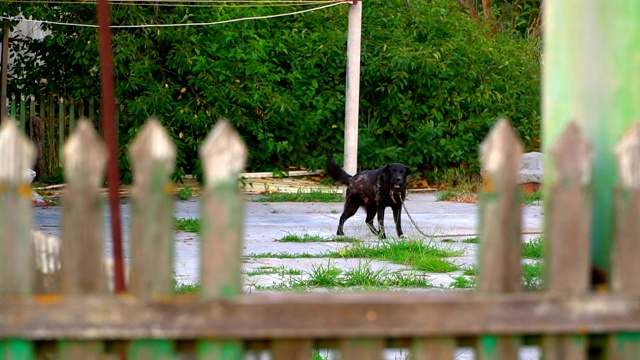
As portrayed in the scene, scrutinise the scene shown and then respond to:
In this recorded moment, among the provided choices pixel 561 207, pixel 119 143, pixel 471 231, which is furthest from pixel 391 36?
pixel 561 207

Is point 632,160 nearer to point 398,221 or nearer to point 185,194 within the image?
point 398,221

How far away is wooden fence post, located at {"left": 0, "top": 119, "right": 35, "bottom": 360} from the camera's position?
2.06m

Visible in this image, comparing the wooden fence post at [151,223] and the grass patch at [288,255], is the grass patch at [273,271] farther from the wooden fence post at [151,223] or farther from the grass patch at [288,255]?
the wooden fence post at [151,223]

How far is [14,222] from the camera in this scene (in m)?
2.07

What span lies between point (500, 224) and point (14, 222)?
0.95 meters

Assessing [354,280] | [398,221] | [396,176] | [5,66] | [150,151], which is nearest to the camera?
[150,151]

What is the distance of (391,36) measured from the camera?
640 inches

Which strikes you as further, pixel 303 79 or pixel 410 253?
pixel 303 79

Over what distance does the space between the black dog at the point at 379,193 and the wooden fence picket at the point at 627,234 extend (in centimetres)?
846

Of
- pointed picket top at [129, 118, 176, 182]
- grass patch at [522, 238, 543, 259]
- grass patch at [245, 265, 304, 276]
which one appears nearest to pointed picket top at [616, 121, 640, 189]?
pointed picket top at [129, 118, 176, 182]

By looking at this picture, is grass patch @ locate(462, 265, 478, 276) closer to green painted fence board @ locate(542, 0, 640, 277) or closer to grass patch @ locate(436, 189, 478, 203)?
green painted fence board @ locate(542, 0, 640, 277)

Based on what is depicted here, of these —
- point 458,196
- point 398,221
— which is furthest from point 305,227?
point 458,196

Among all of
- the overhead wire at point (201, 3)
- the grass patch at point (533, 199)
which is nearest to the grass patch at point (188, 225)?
the overhead wire at point (201, 3)

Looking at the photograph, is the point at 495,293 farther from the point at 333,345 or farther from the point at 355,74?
the point at 355,74
